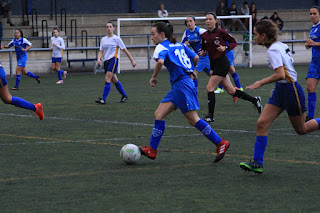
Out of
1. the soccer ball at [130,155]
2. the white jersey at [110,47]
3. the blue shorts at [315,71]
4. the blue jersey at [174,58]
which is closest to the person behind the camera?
the soccer ball at [130,155]

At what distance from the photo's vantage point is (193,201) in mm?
6438

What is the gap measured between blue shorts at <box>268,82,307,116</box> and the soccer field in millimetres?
747

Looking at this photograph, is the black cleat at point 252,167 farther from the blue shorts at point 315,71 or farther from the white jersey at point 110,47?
the white jersey at point 110,47

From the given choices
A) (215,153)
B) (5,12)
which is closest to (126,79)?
(5,12)

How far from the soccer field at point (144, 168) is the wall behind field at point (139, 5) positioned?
21.5 metres

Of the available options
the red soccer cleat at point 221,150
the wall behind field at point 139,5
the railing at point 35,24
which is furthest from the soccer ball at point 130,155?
the wall behind field at point 139,5

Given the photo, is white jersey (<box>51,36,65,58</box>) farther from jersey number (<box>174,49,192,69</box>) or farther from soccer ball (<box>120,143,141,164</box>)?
soccer ball (<box>120,143,141,164</box>)

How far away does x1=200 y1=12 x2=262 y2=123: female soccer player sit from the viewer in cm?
1284

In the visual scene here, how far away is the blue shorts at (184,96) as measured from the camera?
8.47 meters

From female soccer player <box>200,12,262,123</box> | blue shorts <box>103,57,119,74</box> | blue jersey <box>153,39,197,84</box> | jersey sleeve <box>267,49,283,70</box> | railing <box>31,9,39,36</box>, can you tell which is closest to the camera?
jersey sleeve <box>267,49,283,70</box>

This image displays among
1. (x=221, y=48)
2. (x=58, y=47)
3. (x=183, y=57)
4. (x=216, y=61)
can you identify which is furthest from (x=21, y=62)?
(x=183, y=57)

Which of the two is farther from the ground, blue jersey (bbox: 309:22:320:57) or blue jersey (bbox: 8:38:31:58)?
blue jersey (bbox: 309:22:320:57)

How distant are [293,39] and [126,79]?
13553 mm

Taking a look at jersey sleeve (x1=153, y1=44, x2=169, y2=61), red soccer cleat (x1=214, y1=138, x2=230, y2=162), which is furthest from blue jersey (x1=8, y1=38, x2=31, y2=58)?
red soccer cleat (x1=214, y1=138, x2=230, y2=162)
